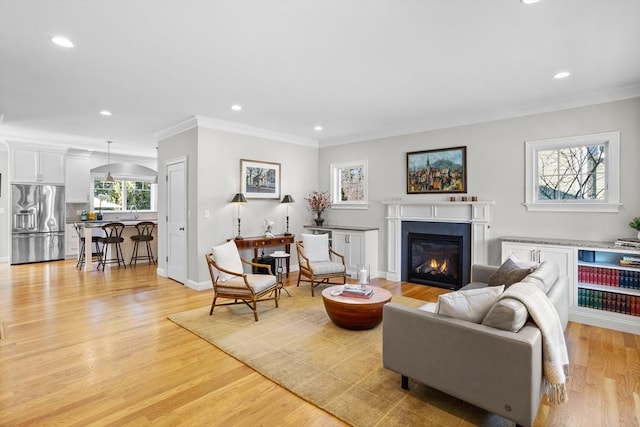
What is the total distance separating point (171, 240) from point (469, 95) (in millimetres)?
5263

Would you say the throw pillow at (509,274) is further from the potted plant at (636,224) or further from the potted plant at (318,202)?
the potted plant at (318,202)

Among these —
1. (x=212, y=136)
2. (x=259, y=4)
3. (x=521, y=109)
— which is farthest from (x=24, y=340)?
(x=521, y=109)

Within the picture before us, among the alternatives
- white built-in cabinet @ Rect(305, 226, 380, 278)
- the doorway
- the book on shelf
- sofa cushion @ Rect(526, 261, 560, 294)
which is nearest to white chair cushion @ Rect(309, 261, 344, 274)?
white built-in cabinet @ Rect(305, 226, 380, 278)

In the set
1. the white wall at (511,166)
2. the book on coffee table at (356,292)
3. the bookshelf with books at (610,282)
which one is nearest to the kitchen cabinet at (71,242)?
the white wall at (511,166)

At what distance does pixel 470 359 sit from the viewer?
6.62 feet

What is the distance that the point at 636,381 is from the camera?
8.46 feet

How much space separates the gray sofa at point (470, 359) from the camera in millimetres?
1834

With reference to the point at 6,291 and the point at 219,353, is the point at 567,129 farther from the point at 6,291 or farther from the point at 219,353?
the point at 6,291

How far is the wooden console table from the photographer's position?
5.45m

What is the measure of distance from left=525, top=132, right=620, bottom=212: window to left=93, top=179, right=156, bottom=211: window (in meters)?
9.65

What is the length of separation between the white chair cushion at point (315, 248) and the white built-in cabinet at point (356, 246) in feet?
2.59

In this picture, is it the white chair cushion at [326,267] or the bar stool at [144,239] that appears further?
the bar stool at [144,239]

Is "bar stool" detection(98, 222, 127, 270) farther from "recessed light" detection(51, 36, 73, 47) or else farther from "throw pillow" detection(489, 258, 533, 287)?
"throw pillow" detection(489, 258, 533, 287)

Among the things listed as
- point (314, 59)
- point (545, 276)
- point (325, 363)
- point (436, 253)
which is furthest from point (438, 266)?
point (314, 59)
